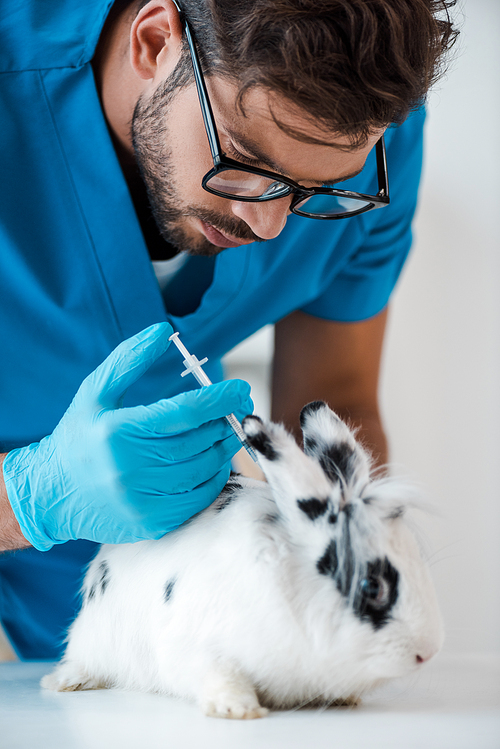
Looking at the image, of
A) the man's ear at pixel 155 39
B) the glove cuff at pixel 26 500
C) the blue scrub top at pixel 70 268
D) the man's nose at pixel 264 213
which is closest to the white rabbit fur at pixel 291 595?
the glove cuff at pixel 26 500

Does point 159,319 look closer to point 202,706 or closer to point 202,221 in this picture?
point 202,221

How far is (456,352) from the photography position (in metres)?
2.14

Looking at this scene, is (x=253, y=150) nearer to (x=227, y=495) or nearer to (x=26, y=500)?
(x=227, y=495)

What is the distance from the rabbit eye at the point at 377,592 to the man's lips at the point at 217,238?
566 millimetres

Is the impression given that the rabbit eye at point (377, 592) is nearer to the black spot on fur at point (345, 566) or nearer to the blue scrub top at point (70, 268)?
the black spot on fur at point (345, 566)

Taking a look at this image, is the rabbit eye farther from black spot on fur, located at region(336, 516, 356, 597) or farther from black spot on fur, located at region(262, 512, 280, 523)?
black spot on fur, located at region(262, 512, 280, 523)

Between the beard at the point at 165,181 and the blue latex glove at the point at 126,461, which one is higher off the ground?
the beard at the point at 165,181

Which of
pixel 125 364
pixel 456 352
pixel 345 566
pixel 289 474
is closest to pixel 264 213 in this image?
pixel 125 364

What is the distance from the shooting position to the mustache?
927mm

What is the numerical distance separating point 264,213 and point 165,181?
0.64 ft

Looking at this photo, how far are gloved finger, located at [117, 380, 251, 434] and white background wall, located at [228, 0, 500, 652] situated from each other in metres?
1.25

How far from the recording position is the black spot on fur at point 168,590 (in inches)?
28.3

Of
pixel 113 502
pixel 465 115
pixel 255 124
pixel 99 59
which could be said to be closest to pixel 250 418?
pixel 113 502

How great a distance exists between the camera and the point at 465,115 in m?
1.89
